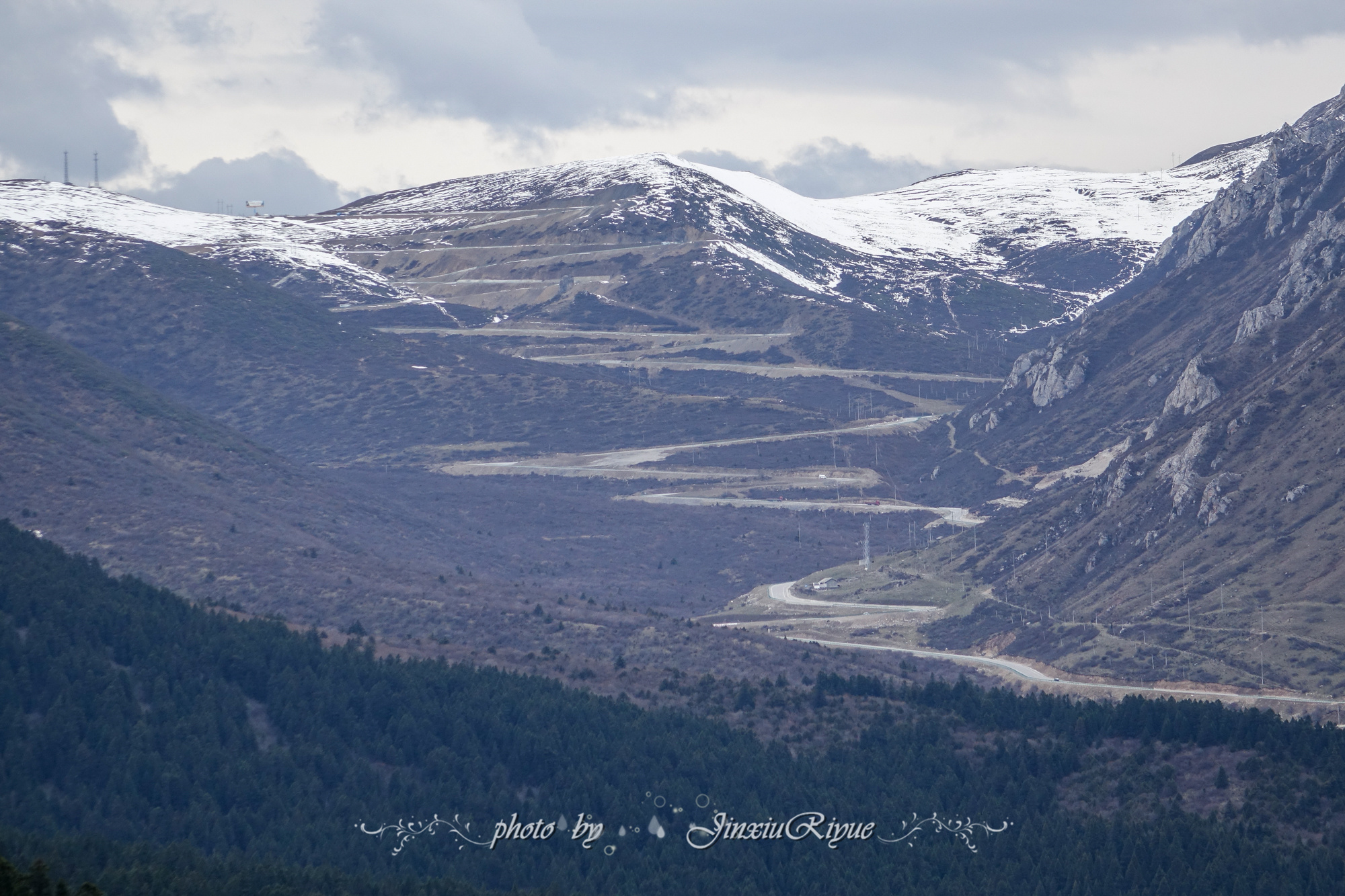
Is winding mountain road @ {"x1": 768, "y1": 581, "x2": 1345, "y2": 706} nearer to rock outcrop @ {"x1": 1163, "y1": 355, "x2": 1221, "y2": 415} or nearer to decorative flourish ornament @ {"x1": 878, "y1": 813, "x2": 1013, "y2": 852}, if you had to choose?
decorative flourish ornament @ {"x1": 878, "y1": 813, "x2": 1013, "y2": 852}

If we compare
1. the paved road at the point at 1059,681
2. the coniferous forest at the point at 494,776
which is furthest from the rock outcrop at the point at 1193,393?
the coniferous forest at the point at 494,776

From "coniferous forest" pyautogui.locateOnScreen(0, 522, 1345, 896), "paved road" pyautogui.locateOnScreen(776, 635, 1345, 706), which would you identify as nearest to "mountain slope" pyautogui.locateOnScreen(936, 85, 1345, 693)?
"paved road" pyautogui.locateOnScreen(776, 635, 1345, 706)

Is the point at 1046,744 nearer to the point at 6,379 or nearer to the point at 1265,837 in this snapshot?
the point at 1265,837

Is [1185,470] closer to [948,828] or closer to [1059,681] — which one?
[1059,681]

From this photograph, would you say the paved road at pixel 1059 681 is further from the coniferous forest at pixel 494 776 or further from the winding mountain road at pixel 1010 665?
the coniferous forest at pixel 494 776

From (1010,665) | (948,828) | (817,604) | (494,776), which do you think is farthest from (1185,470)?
(494,776)

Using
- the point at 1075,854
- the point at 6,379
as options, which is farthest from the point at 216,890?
the point at 6,379
